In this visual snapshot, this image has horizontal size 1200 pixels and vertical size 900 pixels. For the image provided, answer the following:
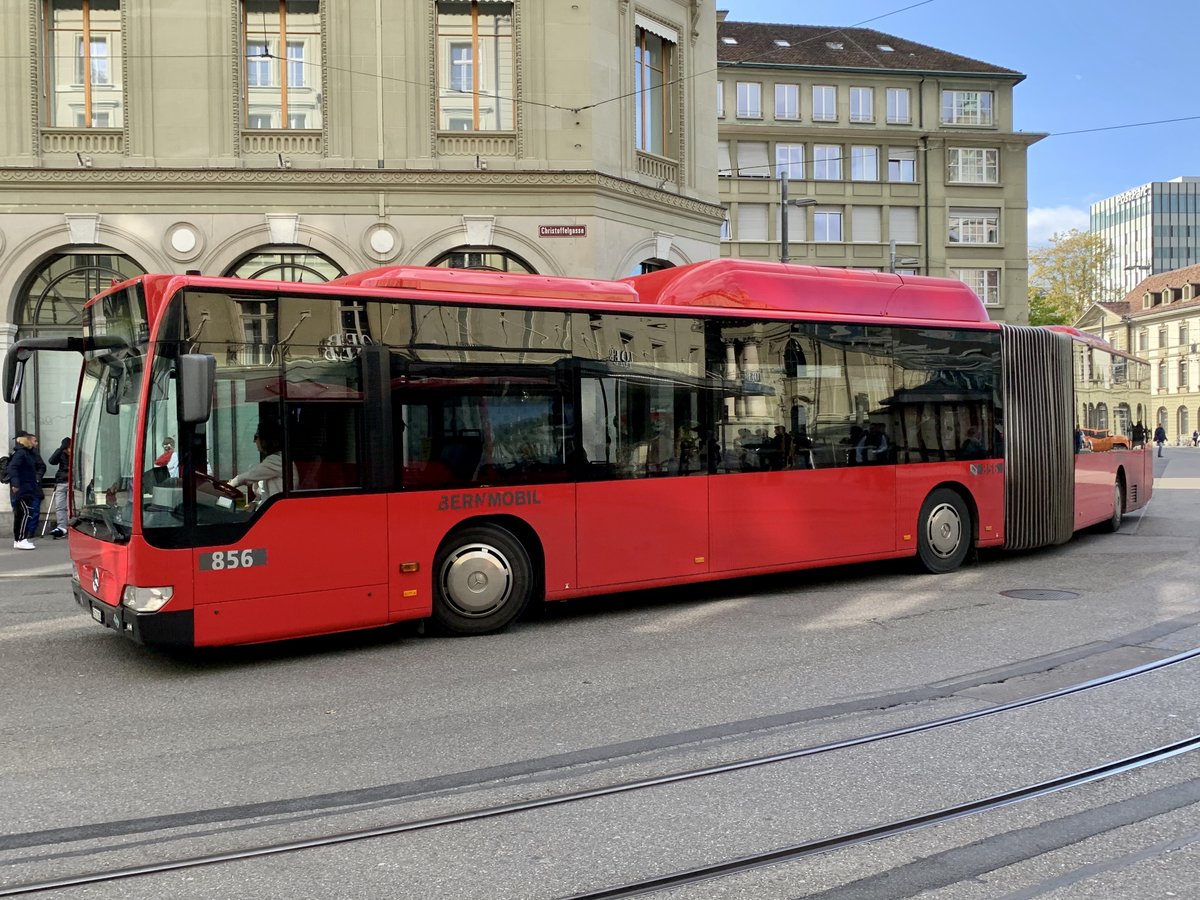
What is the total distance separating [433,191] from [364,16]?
323cm

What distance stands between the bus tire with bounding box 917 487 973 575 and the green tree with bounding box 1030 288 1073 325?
58.3 metres

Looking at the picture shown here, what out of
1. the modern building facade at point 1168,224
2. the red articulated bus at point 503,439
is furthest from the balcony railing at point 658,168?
the modern building facade at point 1168,224

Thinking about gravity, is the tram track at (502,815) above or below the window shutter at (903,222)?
below

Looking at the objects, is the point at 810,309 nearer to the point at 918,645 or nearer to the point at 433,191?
the point at 918,645

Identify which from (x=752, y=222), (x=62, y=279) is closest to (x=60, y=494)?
(x=62, y=279)

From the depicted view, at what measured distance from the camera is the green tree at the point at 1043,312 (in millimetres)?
67188

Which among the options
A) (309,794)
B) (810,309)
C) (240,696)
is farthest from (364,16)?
(309,794)

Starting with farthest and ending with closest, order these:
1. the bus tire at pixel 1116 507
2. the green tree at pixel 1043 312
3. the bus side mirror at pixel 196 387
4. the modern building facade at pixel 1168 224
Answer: the modern building facade at pixel 1168 224 → the green tree at pixel 1043 312 → the bus tire at pixel 1116 507 → the bus side mirror at pixel 196 387

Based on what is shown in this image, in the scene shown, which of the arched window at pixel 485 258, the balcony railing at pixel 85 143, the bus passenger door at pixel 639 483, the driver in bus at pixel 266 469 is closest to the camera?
the driver in bus at pixel 266 469

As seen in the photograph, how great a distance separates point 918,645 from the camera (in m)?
8.16

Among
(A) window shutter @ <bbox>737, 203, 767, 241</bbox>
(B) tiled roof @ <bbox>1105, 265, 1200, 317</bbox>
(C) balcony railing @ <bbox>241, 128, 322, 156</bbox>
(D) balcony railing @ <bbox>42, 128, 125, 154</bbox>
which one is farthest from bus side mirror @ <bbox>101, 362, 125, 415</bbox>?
(B) tiled roof @ <bbox>1105, 265, 1200, 317</bbox>

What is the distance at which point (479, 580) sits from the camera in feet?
29.1

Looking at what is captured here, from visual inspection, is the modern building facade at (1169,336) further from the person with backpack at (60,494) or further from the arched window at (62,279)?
the person with backpack at (60,494)

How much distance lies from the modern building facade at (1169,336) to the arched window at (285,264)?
250ft
